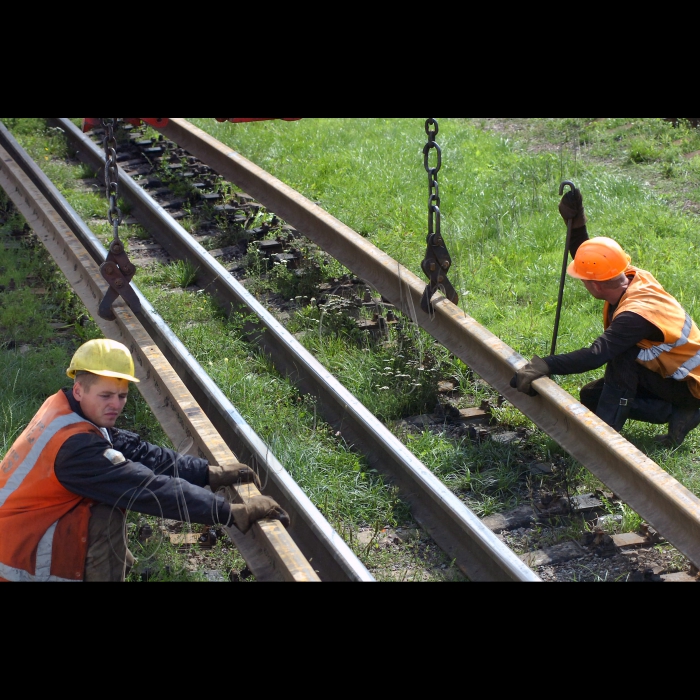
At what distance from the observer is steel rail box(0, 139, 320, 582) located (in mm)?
4148

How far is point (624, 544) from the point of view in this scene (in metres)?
4.60

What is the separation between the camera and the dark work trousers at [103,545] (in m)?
4.21

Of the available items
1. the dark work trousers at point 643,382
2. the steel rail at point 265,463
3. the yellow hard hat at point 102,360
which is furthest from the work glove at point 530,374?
the yellow hard hat at point 102,360

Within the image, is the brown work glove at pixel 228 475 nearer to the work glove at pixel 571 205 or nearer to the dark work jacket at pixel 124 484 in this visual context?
the dark work jacket at pixel 124 484

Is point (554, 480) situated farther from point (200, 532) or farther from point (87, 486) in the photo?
point (87, 486)

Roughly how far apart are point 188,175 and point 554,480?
656 centimetres

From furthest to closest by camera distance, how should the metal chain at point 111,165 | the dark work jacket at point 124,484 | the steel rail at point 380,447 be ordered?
the metal chain at point 111,165 < the steel rail at point 380,447 < the dark work jacket at point 124,484

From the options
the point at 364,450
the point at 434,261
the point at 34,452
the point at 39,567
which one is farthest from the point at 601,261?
the point at 39,567

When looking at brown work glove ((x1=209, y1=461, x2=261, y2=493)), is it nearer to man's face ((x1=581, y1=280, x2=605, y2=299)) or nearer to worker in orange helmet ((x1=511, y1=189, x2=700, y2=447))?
worker in orange helmet ((x1=511, y1=189, x2=700, y2=447))

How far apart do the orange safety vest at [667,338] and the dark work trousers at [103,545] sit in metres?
3.14

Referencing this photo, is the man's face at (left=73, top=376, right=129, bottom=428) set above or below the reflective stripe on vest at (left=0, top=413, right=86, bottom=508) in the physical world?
above

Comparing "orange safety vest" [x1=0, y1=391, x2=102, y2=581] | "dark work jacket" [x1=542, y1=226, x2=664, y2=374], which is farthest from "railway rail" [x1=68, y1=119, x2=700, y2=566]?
"orange safety vest" [x1=0, y1=391, x2=102, y2=581]

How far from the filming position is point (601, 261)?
214 inches

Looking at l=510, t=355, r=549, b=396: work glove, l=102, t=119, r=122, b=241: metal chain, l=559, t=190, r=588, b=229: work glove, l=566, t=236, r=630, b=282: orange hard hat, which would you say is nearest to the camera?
l=510, t=355, r=549, b=396: work glove
